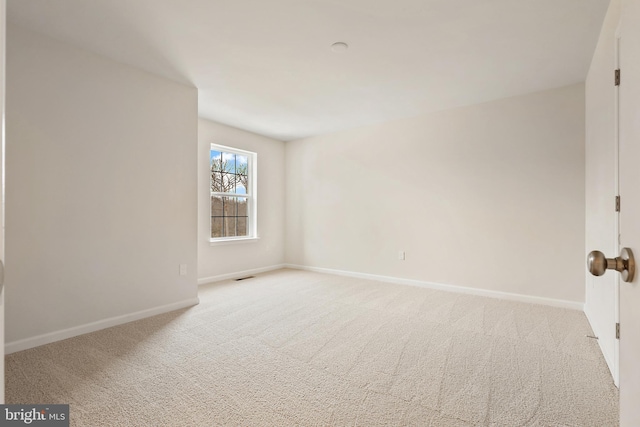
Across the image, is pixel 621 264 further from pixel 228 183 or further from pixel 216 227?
pixel 228 183

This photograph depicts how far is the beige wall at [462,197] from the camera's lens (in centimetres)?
342

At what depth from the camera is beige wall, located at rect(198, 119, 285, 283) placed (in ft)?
15.0

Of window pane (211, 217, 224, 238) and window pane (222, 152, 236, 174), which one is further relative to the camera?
window pane (222, 152, 236, 174)

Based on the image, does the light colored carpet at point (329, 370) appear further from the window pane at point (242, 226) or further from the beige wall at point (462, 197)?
the window pane at point (242, 226)

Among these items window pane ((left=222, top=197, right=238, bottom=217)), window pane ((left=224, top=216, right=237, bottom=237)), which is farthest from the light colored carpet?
window pane ((left=222, top=197, right=238, bottom=217))

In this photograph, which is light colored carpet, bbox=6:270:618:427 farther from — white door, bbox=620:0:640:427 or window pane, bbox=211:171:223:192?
window pane, bbox=211:171:223:192

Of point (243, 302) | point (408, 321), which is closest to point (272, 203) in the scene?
point (243, 302)

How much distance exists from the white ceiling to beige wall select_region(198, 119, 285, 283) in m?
1.03

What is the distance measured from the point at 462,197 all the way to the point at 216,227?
11.9 ft

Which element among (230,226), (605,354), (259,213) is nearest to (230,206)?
(230,226)

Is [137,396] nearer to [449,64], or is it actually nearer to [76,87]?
[76,87]

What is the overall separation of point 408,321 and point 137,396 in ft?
7.49

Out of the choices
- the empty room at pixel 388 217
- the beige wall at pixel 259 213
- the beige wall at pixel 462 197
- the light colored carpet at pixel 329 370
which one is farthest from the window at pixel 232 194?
the light colored carpet at pixel 329 370

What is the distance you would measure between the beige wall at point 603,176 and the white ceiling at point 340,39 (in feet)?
0.62
